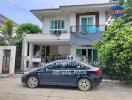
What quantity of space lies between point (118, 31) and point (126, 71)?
8.75ft

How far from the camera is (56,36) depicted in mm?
18188

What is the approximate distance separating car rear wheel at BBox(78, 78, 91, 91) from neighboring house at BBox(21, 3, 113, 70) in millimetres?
6796

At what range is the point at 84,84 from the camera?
34.8ft

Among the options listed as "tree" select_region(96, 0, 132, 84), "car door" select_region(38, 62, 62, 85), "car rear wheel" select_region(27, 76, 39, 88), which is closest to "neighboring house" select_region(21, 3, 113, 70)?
"tree" select_region(96, 0, 132, 84)

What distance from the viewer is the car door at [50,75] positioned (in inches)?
429

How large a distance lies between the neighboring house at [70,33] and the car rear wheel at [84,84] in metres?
6.80

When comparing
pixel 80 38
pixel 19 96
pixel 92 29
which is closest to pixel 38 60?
pixel 80 38

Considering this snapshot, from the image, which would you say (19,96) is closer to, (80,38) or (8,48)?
(8,48)

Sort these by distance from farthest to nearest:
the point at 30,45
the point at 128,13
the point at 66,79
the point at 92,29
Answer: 1. the point at 30,45
2. the point at 92,29
3. the point at 128,13
4. the point at 66,79

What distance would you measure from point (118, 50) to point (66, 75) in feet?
12.7

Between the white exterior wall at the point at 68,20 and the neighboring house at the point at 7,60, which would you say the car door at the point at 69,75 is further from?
the white exterior wall at the point at 68,20

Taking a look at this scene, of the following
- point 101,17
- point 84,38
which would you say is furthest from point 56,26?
point 84,38

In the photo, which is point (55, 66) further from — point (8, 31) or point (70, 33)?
point (8, 31)

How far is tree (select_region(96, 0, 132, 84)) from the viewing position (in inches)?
467
